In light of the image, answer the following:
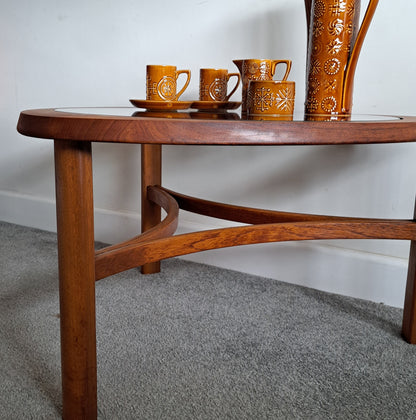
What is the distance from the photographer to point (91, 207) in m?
0.76

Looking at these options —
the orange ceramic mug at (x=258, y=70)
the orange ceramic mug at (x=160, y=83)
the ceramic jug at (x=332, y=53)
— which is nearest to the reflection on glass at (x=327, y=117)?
the ceramic jug at (x=332, y=53)

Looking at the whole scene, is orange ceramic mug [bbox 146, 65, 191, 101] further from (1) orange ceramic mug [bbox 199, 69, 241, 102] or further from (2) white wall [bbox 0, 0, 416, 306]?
(2) white wall [bbox 0, 0, 416, 306]

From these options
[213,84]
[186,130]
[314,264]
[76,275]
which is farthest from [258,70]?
[314,264]

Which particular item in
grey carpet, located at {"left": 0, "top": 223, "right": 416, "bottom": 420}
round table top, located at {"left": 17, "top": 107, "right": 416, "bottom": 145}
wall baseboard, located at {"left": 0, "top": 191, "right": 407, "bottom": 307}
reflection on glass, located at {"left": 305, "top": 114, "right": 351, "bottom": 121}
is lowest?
grey carpet, located at {"left": 0, "top": 223, "right": 416, "bottom": 420}

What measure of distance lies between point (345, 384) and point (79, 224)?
55 cm

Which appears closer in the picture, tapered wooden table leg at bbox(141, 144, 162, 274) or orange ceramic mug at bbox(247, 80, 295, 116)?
orange ceramic mug at bbox(247, 80, 295, 116)

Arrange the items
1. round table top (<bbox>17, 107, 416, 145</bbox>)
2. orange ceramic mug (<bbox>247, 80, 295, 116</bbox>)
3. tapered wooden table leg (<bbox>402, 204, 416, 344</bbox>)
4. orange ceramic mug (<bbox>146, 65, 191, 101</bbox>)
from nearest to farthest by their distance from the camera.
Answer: round table top (<bbox>17, 107, 416, 145</bbox>) → orange ceramic mug (<bbox>247, 80, 295, 116</bbox>) → orange ceramic mug (<bbox>146, 65, 191, 101</bbox>) → tapered wooden table leg (<bbox>402, 204, 416, 344</bbox>)

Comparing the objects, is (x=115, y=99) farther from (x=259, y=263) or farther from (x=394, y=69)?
(x=394, y=69)

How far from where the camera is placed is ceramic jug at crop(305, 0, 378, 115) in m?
0.84

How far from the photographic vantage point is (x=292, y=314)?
121 cm

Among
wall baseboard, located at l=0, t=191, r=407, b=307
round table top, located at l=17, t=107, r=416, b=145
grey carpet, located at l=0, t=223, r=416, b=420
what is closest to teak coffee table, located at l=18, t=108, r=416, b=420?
round table top, located at l=17, t=107, r=416, b=145

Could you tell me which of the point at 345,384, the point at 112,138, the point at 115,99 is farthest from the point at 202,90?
the point at 115,99

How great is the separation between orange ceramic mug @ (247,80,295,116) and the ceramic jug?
79mm

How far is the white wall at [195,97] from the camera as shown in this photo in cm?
127
